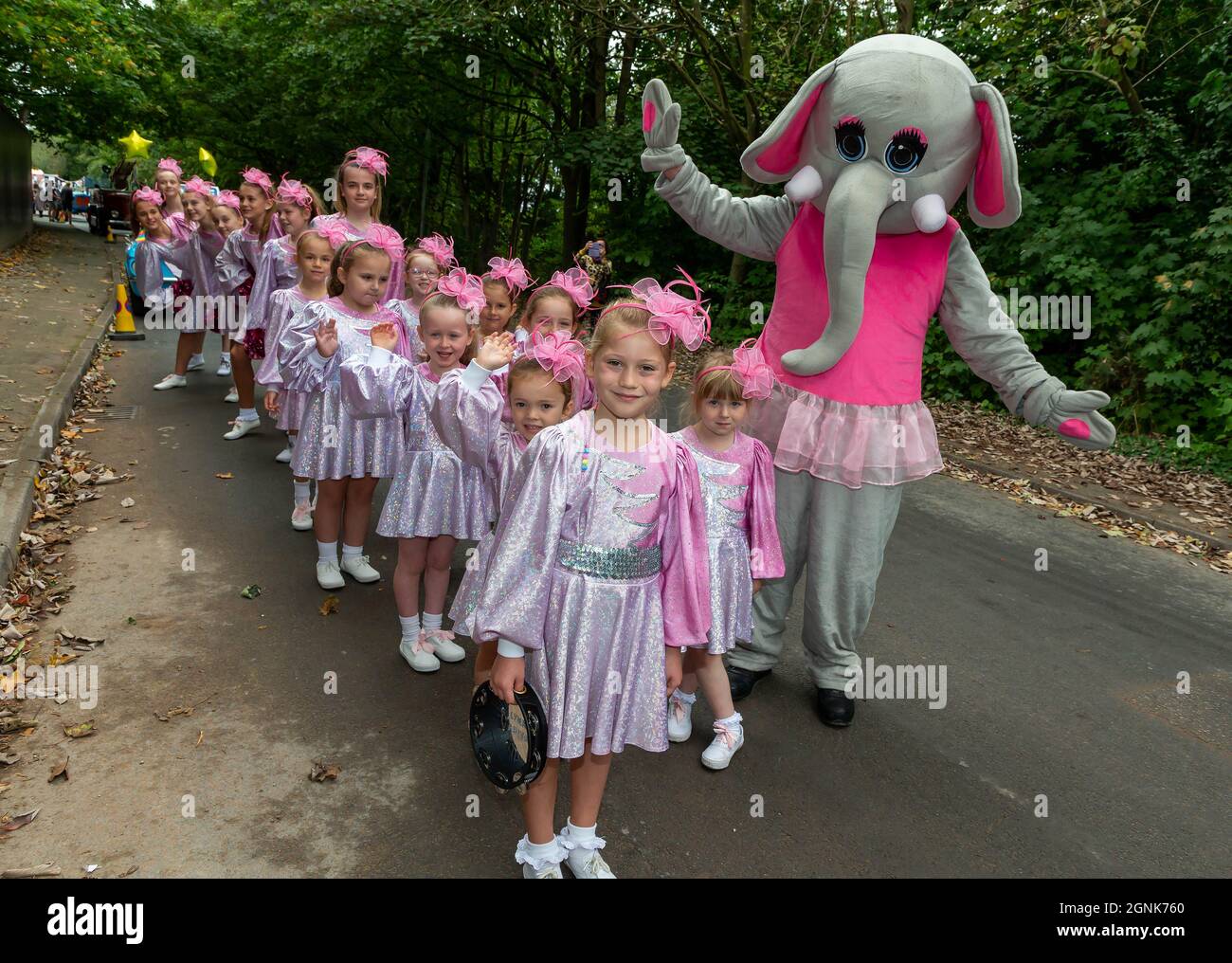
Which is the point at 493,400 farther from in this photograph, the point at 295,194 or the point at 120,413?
the point at 120,413

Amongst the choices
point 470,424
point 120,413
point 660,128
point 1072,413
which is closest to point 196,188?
point 120,413

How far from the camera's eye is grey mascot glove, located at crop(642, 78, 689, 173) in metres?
3.55

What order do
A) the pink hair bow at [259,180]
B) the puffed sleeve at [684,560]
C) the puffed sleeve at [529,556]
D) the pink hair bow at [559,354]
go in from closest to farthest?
1. the puffed sleeve at [529,556]
2. the puffed sleeve at [684,560]
3. the pink hair bow at [559,354]
4. the pink hair bow at [259,180]

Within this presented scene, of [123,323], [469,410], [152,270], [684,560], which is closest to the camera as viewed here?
[684,560]

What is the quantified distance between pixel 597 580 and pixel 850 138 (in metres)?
2.07

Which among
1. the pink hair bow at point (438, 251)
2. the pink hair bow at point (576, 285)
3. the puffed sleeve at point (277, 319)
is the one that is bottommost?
the puffed sleeve at point (277, 319)

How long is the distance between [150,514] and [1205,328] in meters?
9.22

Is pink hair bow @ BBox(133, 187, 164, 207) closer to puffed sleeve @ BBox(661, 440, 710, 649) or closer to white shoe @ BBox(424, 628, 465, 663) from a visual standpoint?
white shoe @ BBox(424, 628, 465, 663)

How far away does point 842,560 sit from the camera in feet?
12.4

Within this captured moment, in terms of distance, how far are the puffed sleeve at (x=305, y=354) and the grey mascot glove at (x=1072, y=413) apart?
319 centimetres

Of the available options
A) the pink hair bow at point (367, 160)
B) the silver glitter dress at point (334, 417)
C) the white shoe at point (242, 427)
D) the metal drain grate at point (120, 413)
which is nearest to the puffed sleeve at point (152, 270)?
the metal drain grate at point (120, 413)

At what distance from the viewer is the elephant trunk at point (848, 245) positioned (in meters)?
3.42

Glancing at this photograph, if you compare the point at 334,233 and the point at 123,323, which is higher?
the point at 334,233

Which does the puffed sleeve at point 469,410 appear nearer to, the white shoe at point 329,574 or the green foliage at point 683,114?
the white shoe at point 329,574
